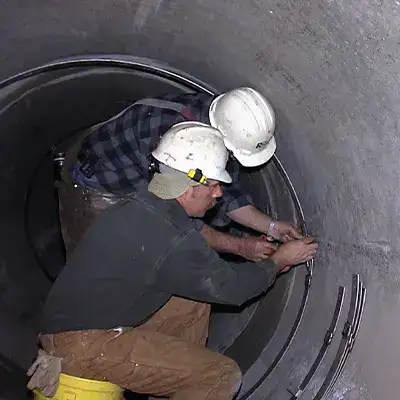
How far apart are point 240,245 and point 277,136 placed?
0.58 metres

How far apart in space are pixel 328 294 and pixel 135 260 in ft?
3.35

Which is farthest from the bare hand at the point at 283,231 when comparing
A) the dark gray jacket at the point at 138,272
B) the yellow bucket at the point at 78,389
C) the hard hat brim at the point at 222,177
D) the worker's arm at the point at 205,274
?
the yellow bucket at the point at 78,389

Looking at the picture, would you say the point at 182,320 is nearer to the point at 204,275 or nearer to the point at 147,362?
the point at 147,362

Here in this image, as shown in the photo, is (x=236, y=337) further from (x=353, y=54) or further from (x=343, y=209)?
(x=353, y=54)

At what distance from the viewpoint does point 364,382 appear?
9.27 feet

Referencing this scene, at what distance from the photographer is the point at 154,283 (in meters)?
2.94

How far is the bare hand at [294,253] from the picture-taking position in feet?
10.8

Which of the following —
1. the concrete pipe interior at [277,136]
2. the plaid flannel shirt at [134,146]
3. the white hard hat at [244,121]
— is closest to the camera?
the concrete pipe interior at [277,136]

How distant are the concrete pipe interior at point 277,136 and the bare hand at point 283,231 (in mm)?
100

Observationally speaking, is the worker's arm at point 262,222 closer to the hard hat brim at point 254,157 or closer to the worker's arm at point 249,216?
the worker's arm at point 249,216

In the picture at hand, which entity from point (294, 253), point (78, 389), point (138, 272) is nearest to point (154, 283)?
point (138, 272)

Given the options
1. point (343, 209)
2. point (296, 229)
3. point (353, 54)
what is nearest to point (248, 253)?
point (296, 229)

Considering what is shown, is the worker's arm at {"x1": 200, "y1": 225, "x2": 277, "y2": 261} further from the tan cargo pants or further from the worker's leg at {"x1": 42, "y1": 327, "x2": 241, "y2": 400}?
the worker's leg at {"x1": 42, "y1": 327, "x2": 241, "y2": 400}

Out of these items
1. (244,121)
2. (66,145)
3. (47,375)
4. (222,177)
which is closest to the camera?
(222,177)
